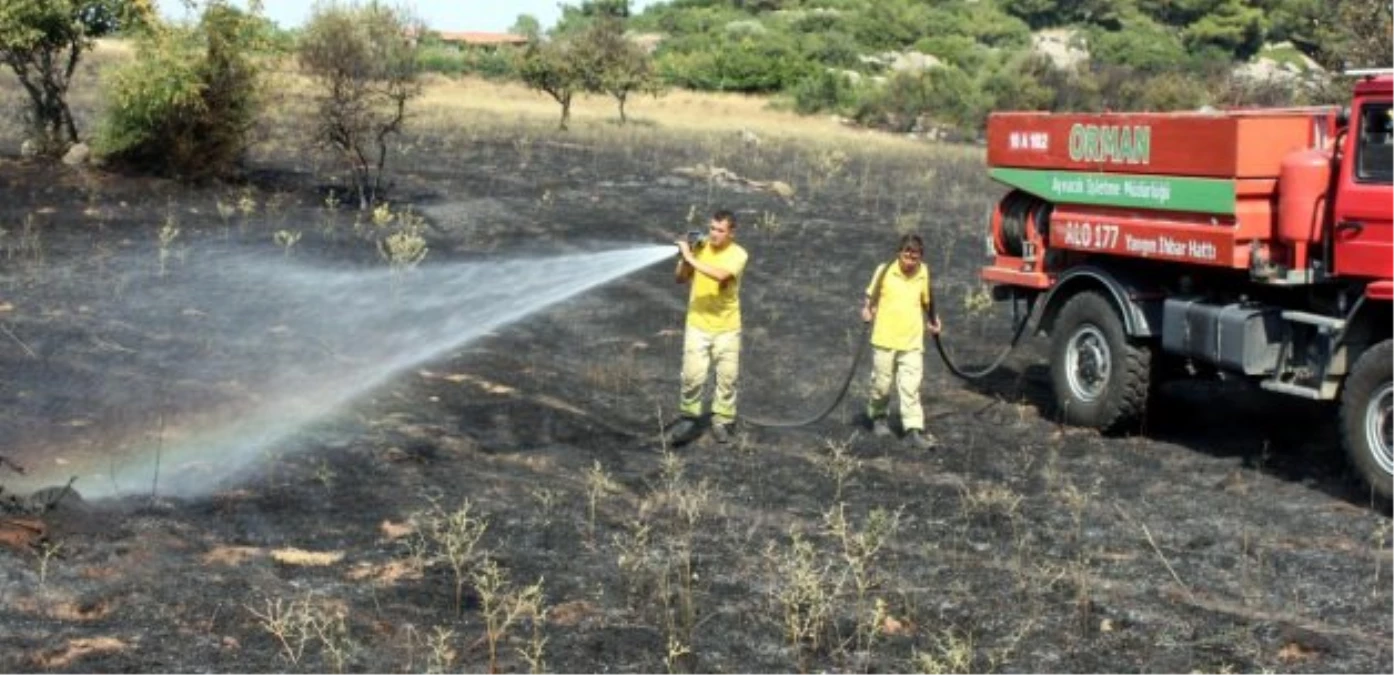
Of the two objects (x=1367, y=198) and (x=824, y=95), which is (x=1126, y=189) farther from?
(x=824, y=95)

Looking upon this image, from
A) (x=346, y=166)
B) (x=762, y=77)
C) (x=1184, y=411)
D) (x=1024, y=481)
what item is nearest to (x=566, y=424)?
(x=1024, y=481)

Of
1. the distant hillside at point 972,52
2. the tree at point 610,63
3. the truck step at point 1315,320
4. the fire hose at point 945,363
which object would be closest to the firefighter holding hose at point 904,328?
the fire hose at point 945,363

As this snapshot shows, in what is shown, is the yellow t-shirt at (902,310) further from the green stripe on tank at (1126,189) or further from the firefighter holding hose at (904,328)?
the green stripe on tank at (1126,189)

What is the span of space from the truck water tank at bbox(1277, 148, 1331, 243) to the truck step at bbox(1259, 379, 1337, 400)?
979mm

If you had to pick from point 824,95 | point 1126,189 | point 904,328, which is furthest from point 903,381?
point 824,95

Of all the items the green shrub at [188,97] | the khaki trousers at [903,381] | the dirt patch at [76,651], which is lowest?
the dirt patch at [76,651]

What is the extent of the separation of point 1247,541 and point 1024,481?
1690 mm

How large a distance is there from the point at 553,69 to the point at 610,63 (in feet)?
9.28

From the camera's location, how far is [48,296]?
1389cm

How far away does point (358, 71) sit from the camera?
2384 centimetres

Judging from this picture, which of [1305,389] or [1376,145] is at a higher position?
[1376,145]

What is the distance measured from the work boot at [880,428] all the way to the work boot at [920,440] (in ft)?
0.70

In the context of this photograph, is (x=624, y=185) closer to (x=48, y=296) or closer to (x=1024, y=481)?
(x=48, y=296)

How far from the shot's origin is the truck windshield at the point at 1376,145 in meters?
8.90
